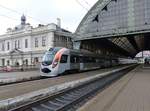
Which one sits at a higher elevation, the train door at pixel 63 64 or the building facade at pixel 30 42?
the building facade at pixel 30 42

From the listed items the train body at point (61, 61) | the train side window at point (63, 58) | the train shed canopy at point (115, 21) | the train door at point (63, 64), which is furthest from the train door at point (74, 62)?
the train shed canopy at point (115, 21)

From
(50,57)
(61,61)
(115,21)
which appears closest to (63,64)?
(61,61)

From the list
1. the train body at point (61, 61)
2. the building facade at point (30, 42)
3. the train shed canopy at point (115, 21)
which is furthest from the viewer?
the building facade at point (30, 42)

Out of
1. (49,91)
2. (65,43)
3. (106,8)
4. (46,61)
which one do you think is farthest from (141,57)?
(49,91)

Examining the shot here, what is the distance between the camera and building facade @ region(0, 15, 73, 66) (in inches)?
2805

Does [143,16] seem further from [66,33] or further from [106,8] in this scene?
[66,33]

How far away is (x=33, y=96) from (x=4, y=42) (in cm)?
7797

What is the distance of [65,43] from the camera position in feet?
248

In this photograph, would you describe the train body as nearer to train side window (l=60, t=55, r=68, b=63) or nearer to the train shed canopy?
train side window (l=60, t=55, r=68, b=63)

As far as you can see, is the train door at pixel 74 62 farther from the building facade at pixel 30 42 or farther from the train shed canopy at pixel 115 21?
the building facade at pixel 30 42

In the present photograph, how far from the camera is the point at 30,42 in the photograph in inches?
3031

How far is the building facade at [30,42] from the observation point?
71244 millimetres

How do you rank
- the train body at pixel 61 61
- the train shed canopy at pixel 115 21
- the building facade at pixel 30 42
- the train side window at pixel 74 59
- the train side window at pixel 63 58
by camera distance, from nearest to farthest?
the train body at pixel 61 61 → the train side window at pixel 63 58 → the train side window at pixel 74 59 → the train shed canopy at pixel 115 21 → the building facade at pixel 30 42

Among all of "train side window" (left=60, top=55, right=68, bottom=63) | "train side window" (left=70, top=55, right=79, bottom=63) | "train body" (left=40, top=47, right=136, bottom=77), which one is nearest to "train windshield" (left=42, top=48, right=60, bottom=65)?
"train body" (left=40, top=47, right=136, bottom=77)
